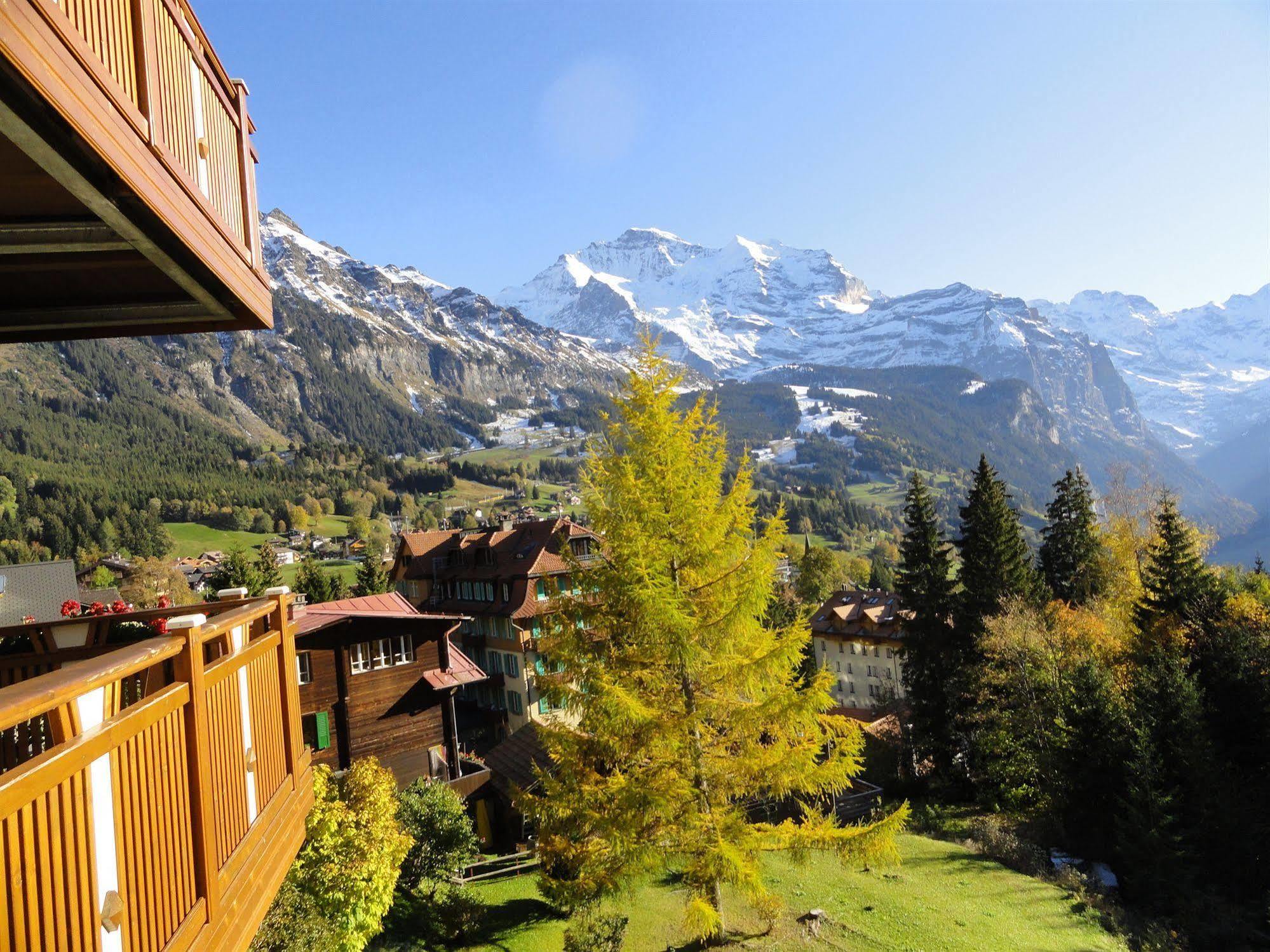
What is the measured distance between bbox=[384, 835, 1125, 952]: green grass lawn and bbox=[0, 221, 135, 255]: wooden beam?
14259 millimetres

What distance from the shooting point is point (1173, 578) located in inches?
1282

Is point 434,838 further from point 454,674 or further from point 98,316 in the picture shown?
point 98,316

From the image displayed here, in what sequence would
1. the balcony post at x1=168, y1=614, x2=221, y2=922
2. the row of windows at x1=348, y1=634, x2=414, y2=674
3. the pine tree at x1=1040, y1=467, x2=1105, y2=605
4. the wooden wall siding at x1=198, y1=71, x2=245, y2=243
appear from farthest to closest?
the pine tree at x1=1040, y1=467, x2=1105, y2=605 → the row of windows at x1=348, y1=634, x2=414, y2=674 → the wooden wall siding at x1=198, y1=71, x2=245, y2=243 → the balcony post at x1=168, y1=614, x2=221, y2=922

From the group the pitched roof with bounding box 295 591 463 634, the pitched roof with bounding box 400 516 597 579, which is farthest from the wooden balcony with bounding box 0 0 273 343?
the pitched roof with bounding box 400 516 597 579

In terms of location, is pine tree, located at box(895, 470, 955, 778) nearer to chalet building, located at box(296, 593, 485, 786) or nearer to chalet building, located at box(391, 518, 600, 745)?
chalet building, located at box(391, 518, 600, 745)

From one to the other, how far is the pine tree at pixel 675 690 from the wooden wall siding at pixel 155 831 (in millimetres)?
9849

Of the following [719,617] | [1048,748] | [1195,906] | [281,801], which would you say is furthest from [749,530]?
[1048,748]

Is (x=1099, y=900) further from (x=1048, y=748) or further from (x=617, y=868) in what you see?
(x=617, y=868)

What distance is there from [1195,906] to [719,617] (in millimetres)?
17001

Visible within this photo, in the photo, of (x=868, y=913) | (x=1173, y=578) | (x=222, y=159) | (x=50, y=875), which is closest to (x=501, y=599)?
(x=868, y=913)

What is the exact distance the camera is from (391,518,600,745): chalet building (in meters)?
37.2

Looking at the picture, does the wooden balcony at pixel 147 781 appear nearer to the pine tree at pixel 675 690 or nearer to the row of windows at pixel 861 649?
the pine tree at pixel 675 690

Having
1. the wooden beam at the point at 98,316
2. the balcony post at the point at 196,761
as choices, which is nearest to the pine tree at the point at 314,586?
the wooden beam at the point at 98,316

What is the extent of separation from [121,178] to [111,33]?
79 centimetres
